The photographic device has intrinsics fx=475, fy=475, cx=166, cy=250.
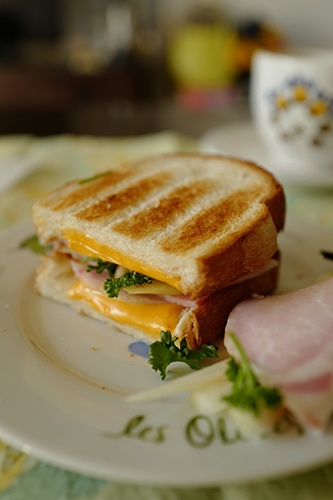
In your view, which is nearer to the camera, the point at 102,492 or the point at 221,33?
the point at 102,492

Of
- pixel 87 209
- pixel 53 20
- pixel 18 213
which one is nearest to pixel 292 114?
Result: pixel 87 209

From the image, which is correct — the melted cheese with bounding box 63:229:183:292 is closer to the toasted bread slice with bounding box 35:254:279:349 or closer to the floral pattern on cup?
the toasted bread slice with bounding box 35:254:279:349

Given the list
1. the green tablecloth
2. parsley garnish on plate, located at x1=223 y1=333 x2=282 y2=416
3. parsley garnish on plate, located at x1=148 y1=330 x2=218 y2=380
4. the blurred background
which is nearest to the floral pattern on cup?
the green tablecloth

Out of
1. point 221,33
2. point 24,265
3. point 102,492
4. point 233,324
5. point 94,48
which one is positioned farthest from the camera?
point 94,48

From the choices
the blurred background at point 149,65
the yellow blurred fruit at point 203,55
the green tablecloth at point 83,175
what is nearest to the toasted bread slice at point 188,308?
the green tablecloth at point 83,175

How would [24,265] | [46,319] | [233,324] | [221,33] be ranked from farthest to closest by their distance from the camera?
[221,33] → [24,265] → [46,319] → [233,324]

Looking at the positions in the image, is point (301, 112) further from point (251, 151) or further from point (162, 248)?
point (162, 248)

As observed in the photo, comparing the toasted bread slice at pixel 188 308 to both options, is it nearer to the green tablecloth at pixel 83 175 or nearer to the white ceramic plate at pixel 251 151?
the green tablecloth at pixel 83 175

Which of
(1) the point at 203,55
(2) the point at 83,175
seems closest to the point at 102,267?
(2) the point at 83,175

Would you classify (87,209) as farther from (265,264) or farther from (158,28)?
(158,28)
